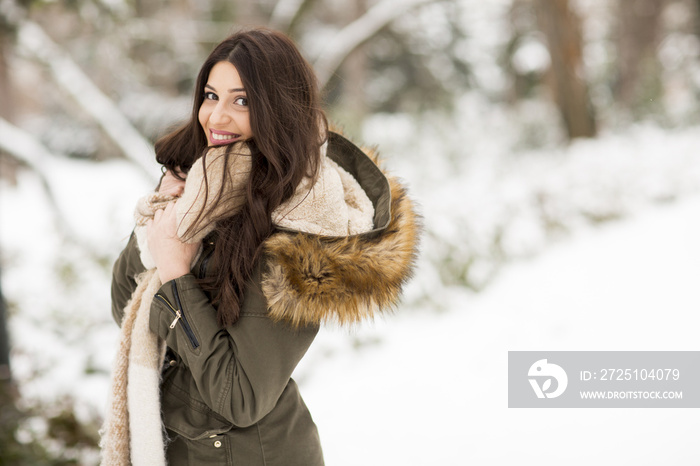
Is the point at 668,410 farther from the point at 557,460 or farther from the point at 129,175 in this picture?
the point at 129,175

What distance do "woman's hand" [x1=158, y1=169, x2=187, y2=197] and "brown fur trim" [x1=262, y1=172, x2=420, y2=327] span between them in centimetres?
38

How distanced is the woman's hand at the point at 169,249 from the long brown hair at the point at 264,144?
2.6 inches

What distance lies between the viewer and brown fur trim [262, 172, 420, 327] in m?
1.39

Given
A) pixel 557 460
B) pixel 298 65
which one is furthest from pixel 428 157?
pixel 298 65

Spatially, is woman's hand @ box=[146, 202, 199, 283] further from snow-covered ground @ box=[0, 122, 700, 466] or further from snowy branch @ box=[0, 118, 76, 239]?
snowy branch @ box=[0, 118, 76, 239]

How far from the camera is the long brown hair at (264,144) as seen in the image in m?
1.45

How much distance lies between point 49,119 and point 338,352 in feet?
36.3

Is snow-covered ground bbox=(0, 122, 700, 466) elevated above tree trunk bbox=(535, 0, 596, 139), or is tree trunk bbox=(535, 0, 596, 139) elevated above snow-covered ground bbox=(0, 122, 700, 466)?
tree trunk bbox=(535, 0, 596, 139)

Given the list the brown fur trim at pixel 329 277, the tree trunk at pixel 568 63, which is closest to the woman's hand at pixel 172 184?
the brown fur trim at pixel 329 277

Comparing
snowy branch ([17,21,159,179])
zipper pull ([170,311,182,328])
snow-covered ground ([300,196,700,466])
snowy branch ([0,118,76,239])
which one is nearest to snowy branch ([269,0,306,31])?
snowy branch ([17,21,159,179])

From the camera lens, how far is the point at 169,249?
4.87 ft

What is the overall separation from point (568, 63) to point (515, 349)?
607 cm

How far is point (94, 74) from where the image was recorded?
9.19 m

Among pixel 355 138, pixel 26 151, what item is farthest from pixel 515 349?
pixel 26 151
